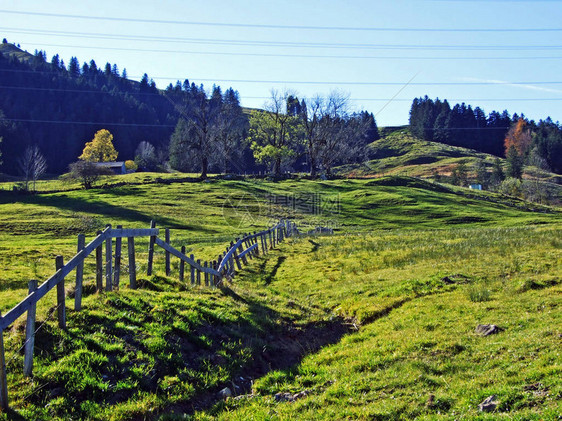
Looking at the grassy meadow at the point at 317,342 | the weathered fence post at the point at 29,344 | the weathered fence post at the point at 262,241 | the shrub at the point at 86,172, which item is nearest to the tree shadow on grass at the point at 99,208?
the shrub at the point at 86,172

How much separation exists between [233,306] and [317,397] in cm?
613

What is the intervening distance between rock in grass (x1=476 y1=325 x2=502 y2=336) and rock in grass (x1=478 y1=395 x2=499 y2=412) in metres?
3.99

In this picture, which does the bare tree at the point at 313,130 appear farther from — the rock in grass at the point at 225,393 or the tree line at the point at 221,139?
the rock in grass at the point at 225,393

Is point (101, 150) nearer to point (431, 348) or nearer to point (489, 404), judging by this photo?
point (431, 348)

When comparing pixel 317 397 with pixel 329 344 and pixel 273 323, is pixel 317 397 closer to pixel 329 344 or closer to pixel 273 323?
pixel 329 344

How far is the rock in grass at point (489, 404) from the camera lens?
7.45 meters

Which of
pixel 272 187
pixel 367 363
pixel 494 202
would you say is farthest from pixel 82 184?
pixel 367 363

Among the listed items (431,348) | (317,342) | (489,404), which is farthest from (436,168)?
(489,404)

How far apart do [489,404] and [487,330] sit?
4369 millimetres

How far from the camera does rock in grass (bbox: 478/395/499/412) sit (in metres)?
7.45

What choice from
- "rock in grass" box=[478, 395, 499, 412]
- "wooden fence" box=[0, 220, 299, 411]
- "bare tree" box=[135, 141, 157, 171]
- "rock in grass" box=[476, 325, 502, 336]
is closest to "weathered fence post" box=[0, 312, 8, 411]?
"wooden fence" box=[0, 220, 299, 411]

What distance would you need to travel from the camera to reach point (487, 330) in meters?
11.6

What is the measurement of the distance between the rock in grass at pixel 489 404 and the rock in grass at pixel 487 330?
3991 millimetres

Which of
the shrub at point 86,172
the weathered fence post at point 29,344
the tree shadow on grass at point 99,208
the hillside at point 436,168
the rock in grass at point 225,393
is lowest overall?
the tree shadow on grass at point 99,208
